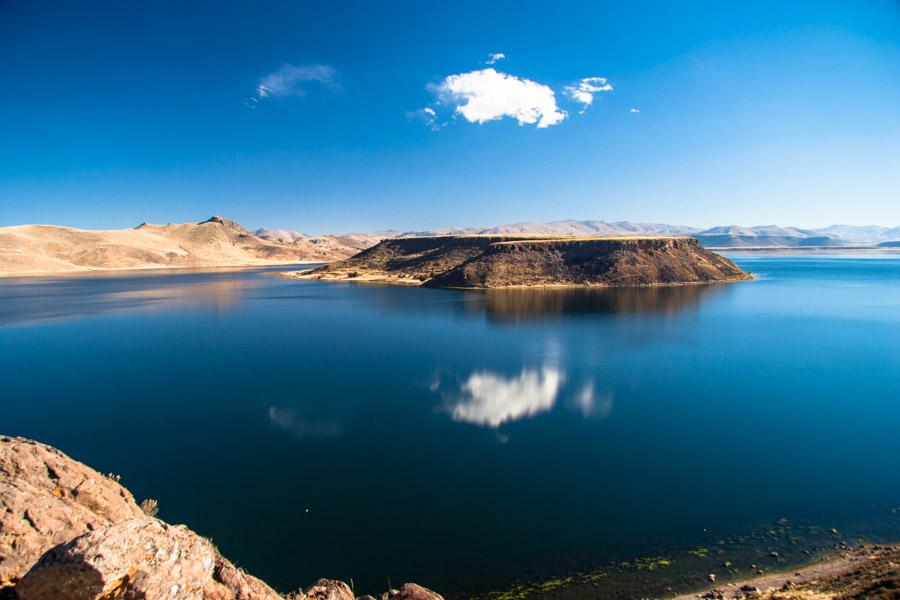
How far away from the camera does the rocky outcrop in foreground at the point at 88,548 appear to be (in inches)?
230

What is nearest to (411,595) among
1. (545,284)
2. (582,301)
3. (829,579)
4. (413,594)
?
(413,594)

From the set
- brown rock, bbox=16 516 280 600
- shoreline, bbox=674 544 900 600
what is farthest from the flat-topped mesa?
brown rock, bbox=16 516 280 600

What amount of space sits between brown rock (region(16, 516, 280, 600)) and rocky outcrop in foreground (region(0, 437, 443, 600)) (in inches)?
0.5

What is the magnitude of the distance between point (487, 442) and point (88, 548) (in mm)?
17687

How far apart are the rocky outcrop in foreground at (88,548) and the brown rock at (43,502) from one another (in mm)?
15

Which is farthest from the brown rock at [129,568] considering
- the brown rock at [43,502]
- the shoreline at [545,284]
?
the shoreline at [545,284]

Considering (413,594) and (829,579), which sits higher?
(413,594)

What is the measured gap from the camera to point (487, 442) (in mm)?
22016

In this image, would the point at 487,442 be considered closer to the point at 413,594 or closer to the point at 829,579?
the point at 413,594

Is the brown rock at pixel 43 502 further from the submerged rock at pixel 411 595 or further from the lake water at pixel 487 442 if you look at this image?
the submerged rock at pixel 411 595

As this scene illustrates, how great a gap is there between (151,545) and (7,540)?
2.88 meters

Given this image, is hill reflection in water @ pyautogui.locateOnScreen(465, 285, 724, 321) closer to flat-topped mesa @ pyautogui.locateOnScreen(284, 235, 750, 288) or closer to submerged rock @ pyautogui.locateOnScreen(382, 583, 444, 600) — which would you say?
flat-topped mesa @ pyautogui.locateOnScreen(284, 235, 750, 288)

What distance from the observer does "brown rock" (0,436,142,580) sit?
731 cm

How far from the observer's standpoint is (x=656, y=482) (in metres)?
18.5
